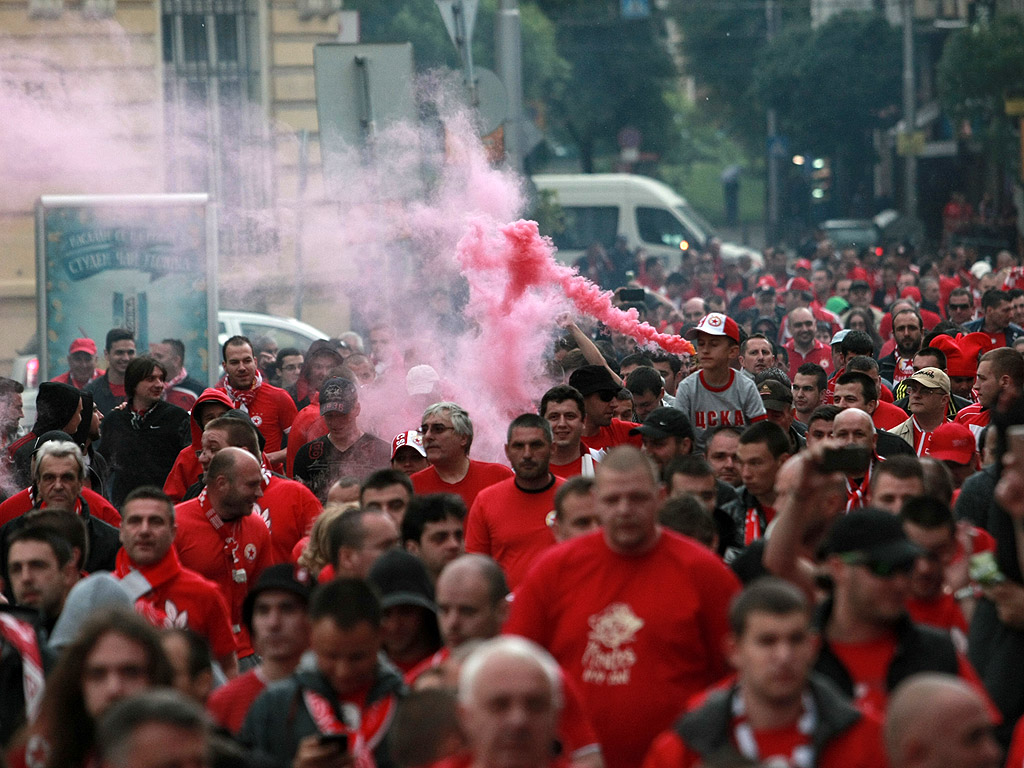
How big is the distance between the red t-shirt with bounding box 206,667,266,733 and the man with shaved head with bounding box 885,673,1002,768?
2023 mm

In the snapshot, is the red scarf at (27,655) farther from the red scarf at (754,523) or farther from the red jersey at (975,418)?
the red jersey at (975,418)

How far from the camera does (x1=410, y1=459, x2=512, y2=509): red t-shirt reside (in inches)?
313

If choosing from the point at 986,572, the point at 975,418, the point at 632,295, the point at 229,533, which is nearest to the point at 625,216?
the point at 632,295

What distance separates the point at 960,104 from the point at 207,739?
2864 centimetres

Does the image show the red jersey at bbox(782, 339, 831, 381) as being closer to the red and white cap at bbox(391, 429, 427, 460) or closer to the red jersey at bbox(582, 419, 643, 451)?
the red jersey at bbox(582, 419, 643, 451)

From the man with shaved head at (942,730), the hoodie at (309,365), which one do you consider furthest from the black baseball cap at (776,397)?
the man with shaved head at (942,730)

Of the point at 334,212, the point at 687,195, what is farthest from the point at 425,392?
the point at 687,195

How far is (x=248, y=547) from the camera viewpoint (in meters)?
7.39

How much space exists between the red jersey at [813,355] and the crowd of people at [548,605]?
5203mm

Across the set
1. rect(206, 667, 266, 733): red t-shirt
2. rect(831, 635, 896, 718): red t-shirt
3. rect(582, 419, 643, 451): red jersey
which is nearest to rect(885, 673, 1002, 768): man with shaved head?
rect(831, 635, 896, 718): red t-shirt

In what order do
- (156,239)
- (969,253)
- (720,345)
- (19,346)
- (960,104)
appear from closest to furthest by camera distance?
(720,345) < (156,239) < (19,346) < (969,253) < (960,104)

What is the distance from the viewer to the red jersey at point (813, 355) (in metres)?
14.3

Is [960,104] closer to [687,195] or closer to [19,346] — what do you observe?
[19,346]

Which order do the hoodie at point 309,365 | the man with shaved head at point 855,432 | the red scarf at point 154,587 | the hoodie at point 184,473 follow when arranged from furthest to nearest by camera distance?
the hoodie at point 309,365 → the hoodie at point 184,473 → the man with shaved head at point 855,432 → the red scarf at point 154,587
